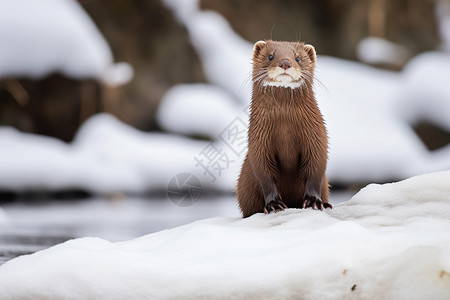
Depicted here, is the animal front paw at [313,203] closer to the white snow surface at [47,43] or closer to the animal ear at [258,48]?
the animal ear at [258,48]

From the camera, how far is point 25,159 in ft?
28.4

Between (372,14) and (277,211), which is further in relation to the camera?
(372,14)

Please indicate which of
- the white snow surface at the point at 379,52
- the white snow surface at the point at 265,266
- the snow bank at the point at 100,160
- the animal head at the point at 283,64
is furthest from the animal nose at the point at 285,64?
the white snow surface at the point at 379,52

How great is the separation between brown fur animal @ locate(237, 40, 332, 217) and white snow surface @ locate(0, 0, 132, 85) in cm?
719

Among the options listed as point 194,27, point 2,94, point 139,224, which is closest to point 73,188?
point 2,94

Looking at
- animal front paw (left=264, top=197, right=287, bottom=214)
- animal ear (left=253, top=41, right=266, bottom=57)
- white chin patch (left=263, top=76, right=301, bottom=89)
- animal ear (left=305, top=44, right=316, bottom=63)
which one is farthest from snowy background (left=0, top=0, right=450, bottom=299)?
animal ear (left=253, top=41, right=266, bottom=57)

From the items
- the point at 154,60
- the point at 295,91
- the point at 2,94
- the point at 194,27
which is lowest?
the point at 295,91

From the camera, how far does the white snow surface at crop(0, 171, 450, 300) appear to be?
2062 millimetres

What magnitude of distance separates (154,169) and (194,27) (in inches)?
156

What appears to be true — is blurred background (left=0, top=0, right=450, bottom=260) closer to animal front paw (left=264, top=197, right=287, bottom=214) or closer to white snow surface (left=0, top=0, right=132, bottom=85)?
white snow surface (left=0, top=0, right=132, bottom=85)

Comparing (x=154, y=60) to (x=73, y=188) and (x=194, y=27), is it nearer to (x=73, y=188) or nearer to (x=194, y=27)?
(x=194, y=27)

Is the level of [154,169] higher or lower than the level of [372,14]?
lower

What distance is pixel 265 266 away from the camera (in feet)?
7.02

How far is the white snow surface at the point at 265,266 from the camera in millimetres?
2062
